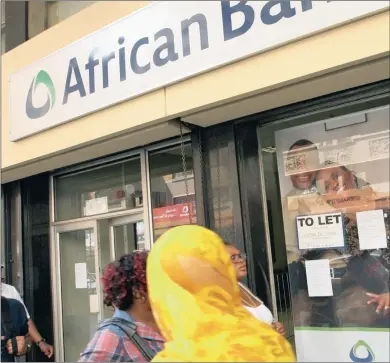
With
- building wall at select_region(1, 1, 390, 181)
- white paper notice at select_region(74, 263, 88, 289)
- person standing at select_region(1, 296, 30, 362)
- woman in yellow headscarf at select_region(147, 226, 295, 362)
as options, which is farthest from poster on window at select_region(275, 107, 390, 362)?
white paper notice at select_region(74, 263, 88, 289)

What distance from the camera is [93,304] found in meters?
6.14

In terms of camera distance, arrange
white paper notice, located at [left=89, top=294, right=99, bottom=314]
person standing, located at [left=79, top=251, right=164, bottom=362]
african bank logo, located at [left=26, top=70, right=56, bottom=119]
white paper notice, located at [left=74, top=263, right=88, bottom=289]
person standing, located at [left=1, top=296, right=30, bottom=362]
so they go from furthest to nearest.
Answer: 1. white paper notice, located at [left=74, top=263, right=88, bottom=289]
2. white paper notice, located at [left=89, top=294, right=99, bottom=314]
3. african bank logo, located at [left=26, top=70, right=56, bottom=119]
4. person standing, located at [left=1, top=296, right=30, bottom=362]
5. person standing, located at [left=79, top=251, right=164, bottom=362]

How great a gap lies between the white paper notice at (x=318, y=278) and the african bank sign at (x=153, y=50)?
1.69m

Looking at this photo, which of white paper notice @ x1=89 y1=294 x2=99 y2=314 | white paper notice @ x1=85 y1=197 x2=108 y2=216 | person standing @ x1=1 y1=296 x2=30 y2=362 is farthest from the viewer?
white paper notice @ x1=89 y1=294 x2=99 y2=314

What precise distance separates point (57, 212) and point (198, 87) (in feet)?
10.6

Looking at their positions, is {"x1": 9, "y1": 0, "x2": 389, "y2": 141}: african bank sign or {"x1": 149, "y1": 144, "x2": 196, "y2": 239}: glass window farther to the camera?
{"x1": 149, "y1": 144, "x2": 196, "y2": 239}: glass window

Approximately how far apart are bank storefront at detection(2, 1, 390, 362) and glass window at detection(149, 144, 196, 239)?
2cm

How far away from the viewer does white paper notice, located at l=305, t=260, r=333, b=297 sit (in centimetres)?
403

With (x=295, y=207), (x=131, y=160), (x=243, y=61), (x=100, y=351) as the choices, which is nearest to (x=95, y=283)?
(x=131, y=160)

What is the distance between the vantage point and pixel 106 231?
601 cm

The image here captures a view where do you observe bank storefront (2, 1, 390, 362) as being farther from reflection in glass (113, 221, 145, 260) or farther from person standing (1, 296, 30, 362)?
person standing (1, 296, 30, 362)

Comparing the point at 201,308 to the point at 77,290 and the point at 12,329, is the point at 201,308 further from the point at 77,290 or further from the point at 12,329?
the point at 77,290

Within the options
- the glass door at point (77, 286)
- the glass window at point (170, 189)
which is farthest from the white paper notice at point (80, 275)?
the glass window at point (170, 189)

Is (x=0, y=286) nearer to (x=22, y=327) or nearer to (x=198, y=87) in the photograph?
(x=22, y=327)
